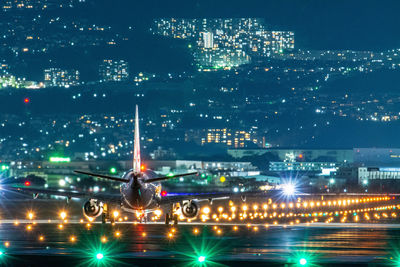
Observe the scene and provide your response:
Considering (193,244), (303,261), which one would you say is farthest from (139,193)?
(303,261)

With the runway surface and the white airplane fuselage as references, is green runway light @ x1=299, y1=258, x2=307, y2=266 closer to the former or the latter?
the runway surface

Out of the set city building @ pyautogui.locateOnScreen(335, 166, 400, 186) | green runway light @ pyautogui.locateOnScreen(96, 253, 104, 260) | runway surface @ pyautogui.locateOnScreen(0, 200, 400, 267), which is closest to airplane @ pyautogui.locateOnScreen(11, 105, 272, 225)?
runway surface @ pyautogui.locateOnScreen(0, 200, 400, 267)

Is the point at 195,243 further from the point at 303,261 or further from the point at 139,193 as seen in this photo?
the point at 139,193

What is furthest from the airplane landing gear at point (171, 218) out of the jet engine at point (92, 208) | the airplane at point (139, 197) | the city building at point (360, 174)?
the city building at point (360, 174)

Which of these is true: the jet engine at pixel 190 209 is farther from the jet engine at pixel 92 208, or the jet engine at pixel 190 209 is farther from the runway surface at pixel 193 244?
the jet engine at pixel 92 208

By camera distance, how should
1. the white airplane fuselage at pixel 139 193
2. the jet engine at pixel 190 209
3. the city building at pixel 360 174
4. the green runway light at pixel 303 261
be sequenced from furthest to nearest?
the city building at pixel 360 174, the jet engine at pixel 190 209, the white airplane fuselage at pixel 139 193, the green runway light at pixel 303 261

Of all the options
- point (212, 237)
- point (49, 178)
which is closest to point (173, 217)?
point (212, 237)
